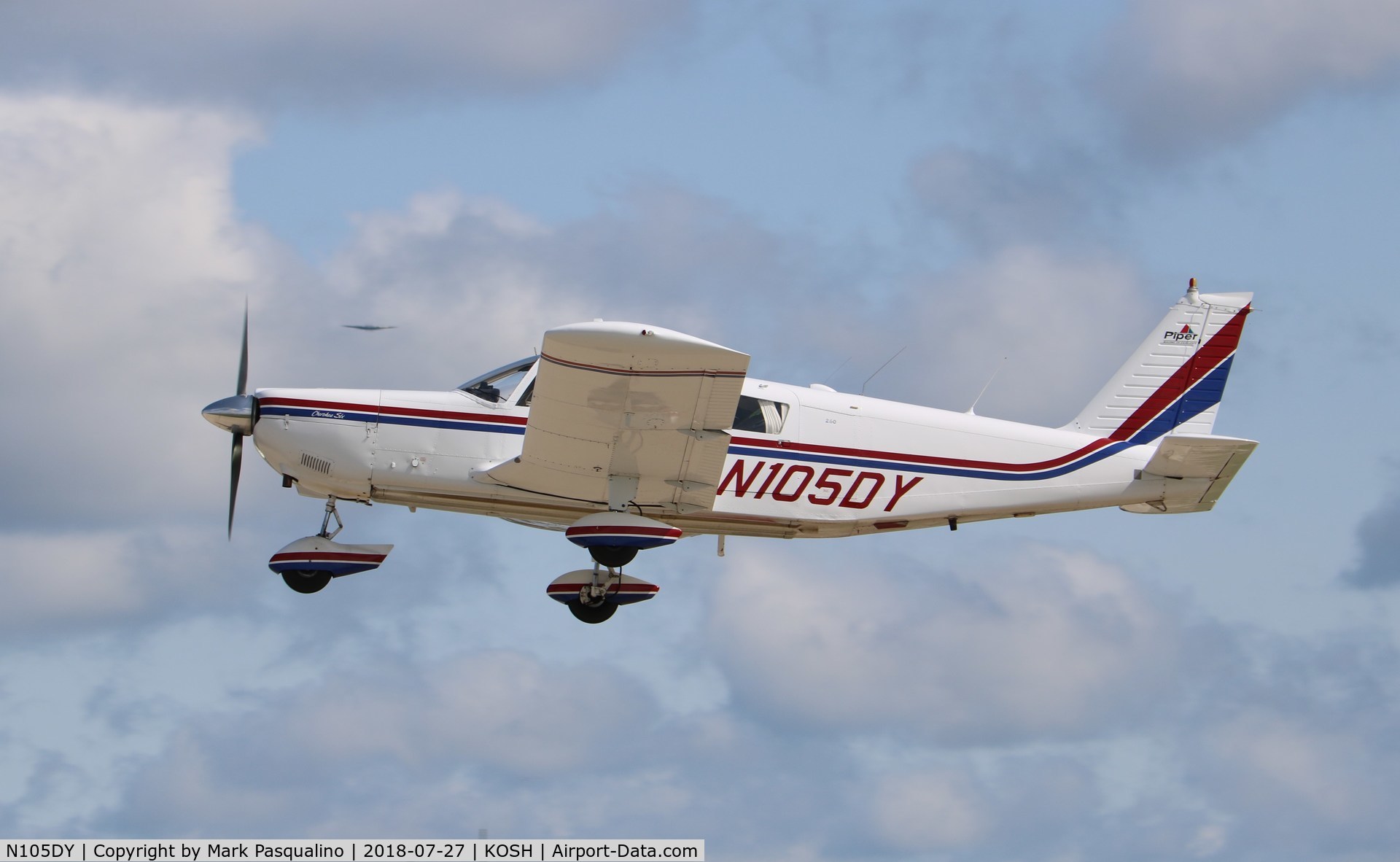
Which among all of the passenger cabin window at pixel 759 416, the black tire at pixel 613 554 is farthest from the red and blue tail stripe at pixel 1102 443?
the black tire at pixel 613 554

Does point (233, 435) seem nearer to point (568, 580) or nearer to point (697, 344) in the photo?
point (568, 580)

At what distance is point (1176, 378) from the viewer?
Answer: 1822 centimetres

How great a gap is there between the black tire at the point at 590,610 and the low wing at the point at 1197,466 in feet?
18.8

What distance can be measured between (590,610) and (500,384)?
2575 millimetres

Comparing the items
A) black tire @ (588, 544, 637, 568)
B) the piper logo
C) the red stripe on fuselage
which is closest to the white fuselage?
the red stripe on fuselage

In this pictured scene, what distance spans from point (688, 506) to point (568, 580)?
1.77 m

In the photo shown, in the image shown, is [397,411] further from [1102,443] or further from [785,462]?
[1102,443]

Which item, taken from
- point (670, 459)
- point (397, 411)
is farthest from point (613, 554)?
point (397, 411)

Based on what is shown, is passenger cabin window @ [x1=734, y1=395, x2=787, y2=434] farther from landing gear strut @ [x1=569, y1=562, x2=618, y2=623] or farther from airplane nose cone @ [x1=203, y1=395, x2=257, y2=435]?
airplane nose cone @ [x1=203, y1=395, x2=257, y2=435]

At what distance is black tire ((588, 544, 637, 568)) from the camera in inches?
611

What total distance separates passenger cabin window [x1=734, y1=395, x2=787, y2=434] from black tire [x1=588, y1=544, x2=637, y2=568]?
1.71m

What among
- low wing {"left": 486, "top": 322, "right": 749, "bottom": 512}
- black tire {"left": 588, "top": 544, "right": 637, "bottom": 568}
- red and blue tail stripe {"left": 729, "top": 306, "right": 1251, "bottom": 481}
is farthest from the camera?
red and blue tail stripe {"left": 729, "top": 306, "right": 1251, "bottom": 481}

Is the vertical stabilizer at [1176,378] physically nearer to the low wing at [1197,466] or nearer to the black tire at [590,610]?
the low wing at [1197,466]

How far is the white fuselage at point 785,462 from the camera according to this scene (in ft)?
52.9
